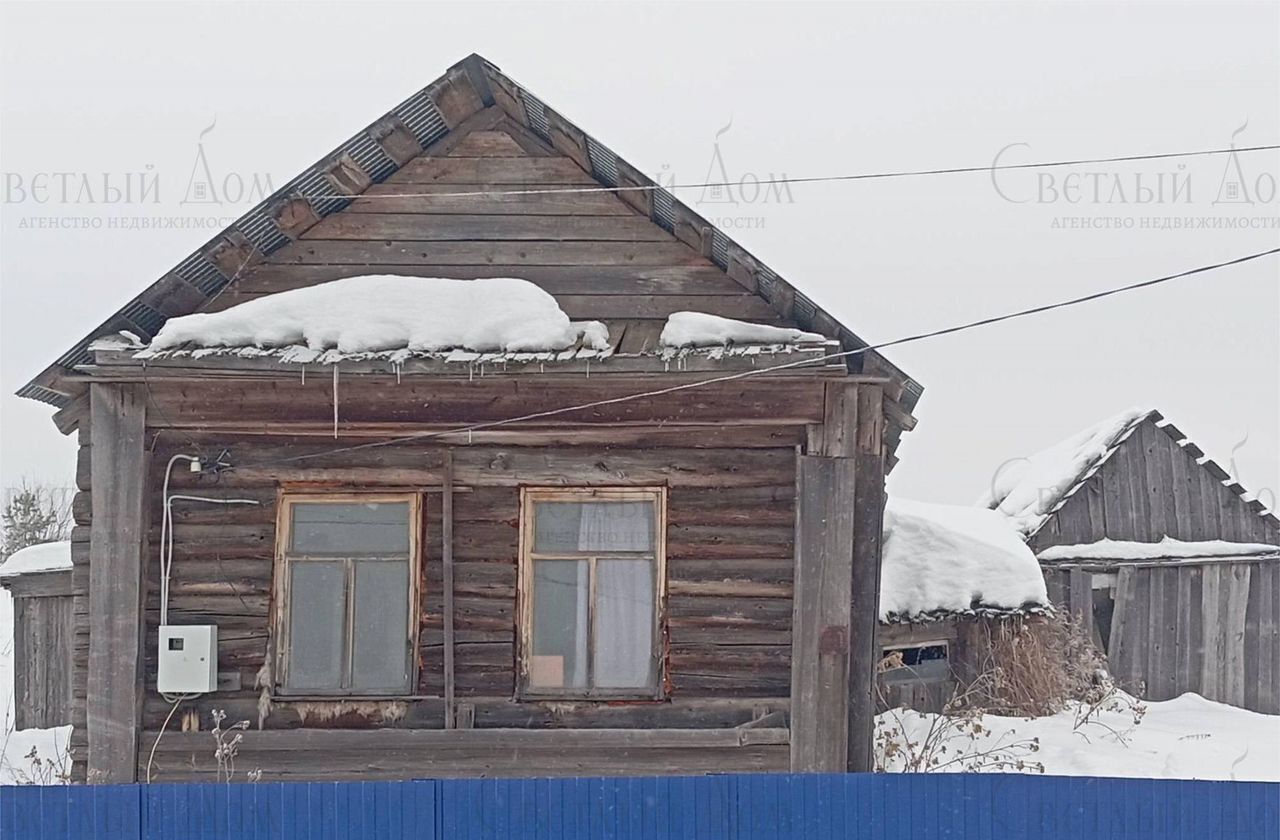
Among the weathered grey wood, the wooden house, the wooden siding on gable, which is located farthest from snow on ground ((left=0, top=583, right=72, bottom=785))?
the weathered grey wood

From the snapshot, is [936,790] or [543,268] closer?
[936,790]

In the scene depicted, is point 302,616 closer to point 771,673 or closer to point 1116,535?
point 771,673

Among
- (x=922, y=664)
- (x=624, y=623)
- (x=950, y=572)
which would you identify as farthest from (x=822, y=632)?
(x=922, y=664)

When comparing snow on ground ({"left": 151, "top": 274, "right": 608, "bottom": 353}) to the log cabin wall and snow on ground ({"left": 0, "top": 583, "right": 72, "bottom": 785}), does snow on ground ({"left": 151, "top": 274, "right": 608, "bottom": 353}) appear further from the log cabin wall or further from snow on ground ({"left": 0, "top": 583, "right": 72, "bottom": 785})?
snow on ground ({"left": 0, "top": 583, "right": 72, "bottom": 785})

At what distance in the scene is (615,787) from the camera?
6004 mm

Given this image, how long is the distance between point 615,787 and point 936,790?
1583mm

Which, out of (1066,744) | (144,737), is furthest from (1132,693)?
(144,737)

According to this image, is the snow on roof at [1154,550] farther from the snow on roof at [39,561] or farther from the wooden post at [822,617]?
the snow on roof at [39,561]

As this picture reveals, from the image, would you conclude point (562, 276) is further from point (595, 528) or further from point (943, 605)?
point (943, 605)

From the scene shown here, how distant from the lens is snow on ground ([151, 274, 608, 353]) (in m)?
7.61

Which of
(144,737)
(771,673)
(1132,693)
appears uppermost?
(771,673)

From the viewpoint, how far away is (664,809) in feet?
19.7

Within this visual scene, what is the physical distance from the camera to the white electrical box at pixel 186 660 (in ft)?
24.9

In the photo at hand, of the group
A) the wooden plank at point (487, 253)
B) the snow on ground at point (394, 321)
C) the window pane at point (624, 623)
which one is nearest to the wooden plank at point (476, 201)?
the wooden plank at point (487, 253)
